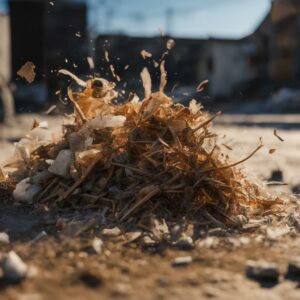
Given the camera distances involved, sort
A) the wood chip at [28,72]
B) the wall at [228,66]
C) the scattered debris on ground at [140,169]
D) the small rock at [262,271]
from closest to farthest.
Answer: the small rock at [262,271] < the scattered debris on ground at [140,169] < the wood chip at [28,72] < the wall at [228,66]

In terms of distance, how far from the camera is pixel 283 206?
134 inches

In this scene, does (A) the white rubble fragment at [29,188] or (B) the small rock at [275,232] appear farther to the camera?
(A) the white rubble fragment at [29,188]

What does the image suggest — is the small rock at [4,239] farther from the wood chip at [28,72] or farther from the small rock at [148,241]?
the wood chip at [28,72]

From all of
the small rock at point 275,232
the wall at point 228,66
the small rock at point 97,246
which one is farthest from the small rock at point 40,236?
the wall at point 228,66

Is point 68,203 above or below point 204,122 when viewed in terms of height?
below

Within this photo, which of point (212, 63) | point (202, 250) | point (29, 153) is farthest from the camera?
point (212, 63)

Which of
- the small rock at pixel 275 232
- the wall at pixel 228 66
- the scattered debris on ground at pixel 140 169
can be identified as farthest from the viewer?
the wall at pixel 228 66

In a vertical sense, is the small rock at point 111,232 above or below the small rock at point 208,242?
above

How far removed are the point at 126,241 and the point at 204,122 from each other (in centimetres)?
107

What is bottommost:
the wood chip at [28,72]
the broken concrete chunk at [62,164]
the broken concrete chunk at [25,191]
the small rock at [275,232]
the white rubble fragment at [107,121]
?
the small rock at [275,232]

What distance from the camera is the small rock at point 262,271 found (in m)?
2.08

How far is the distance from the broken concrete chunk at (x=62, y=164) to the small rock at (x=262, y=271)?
4.69 feet

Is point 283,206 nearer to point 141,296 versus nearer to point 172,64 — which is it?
point 141,296

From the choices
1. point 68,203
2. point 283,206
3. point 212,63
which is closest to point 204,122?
point 283,206
